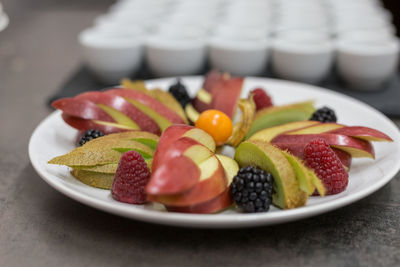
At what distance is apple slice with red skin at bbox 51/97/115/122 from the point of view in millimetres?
1240

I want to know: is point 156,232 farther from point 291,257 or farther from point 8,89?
point 8,89

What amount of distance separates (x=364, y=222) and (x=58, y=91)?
133cm

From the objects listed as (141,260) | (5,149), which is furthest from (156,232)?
(5,149)

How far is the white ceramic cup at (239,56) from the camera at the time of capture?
1934 mm

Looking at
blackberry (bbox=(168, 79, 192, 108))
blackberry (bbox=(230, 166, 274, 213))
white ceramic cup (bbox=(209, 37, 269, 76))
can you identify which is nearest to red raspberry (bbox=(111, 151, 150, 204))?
blackberry (bbox=(230, 166, 274, 213))

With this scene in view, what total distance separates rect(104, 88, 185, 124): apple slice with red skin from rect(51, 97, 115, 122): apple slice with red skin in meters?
0.07

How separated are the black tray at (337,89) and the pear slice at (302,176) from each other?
897 millimetres

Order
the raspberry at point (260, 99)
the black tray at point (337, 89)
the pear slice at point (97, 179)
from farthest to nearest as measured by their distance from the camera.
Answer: the black tray at point (337, 89)
the raspberry at point (260, 99)
the pear slice at point (97, 179)

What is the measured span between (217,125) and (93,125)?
342 millimetres

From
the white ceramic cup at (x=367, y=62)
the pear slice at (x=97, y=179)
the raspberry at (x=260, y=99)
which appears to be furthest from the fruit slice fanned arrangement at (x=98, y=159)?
the white ceramic cup at (x=367, y=62)

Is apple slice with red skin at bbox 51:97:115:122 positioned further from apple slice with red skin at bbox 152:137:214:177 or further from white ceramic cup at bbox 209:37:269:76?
white ceramic cup at bbox 209:37:269:76

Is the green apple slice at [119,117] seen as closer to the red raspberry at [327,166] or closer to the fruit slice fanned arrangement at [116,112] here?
the fruit slice fanned arrangement at [116,112]

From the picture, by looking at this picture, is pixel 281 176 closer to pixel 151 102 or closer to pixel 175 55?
pixel 151 102

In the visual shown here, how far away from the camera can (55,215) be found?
1.08 metres
